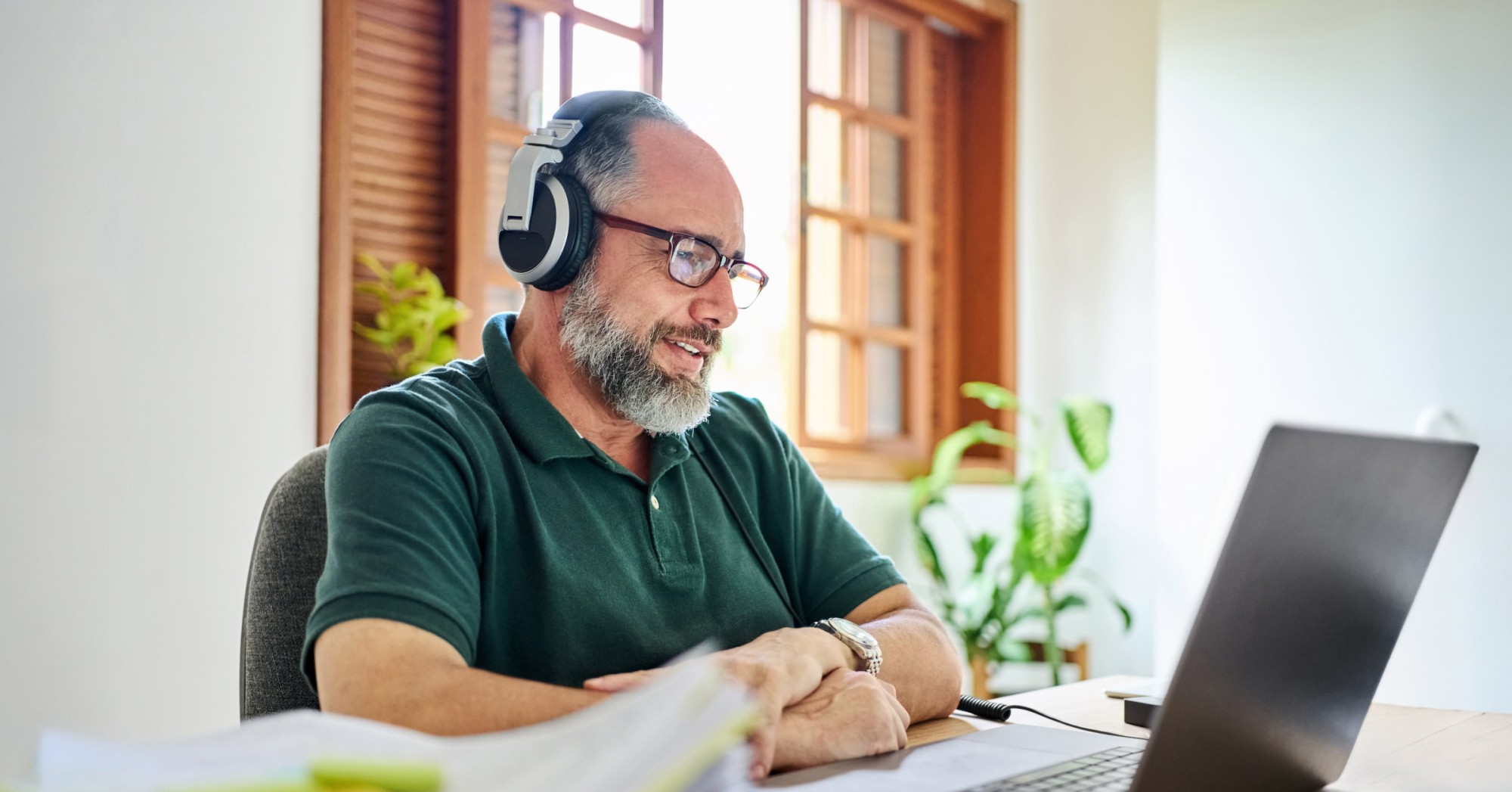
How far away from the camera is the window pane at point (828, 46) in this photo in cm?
381

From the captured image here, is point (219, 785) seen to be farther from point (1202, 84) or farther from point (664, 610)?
point (1202, 84)

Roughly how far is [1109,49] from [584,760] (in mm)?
4026

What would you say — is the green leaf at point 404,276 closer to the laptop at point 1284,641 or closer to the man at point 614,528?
the man at point 614,528

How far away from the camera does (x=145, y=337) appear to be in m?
2.11

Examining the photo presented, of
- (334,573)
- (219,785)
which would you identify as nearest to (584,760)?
(219,785)

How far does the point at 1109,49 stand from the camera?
13.6 ft

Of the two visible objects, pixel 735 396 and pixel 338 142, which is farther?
pixel 338 142

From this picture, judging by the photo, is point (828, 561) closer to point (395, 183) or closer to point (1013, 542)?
point (395, 183)

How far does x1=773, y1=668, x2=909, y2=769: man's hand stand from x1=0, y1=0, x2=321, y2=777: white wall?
1419 mm

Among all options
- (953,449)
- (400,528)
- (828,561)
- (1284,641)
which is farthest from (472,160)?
(1284,641)

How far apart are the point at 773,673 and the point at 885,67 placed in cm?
327

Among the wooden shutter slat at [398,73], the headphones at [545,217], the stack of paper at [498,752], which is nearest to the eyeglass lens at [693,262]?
the headphones at [545,217]

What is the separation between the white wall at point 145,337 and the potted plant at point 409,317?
0.47ft

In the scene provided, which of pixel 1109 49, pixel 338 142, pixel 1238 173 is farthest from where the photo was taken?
pixel 1109 49
